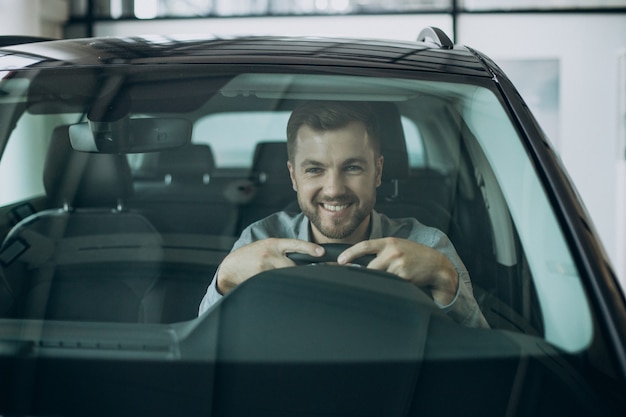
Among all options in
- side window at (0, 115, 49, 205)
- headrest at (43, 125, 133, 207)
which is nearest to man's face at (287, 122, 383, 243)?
headrest at (43, 125, 133, 207)

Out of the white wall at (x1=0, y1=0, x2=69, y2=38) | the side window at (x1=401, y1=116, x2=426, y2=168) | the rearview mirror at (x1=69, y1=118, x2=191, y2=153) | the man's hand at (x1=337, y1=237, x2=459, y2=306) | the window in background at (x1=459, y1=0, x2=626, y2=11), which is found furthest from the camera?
the window in background at (x1=459, y1=0, x2=626, y2=11)

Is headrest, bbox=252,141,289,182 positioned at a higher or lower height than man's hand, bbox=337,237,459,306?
higher

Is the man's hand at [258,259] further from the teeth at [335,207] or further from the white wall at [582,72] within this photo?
the white wall at [582,72]

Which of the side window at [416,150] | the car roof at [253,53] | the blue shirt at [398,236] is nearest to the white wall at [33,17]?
the side window at [416,150]

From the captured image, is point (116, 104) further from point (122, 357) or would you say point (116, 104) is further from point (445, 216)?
point (445, 216)

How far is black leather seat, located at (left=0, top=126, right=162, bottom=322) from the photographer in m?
1.32

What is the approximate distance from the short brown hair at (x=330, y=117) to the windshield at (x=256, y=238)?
0.02 m

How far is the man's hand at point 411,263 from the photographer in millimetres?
1198

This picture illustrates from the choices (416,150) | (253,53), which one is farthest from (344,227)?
(416,150)

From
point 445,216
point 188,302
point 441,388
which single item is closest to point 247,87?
point 188,302

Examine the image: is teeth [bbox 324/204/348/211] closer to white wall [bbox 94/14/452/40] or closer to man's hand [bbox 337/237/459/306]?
man's hand [bbox 337/237/459/306]

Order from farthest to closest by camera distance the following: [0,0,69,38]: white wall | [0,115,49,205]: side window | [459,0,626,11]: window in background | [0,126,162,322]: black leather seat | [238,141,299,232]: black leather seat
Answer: [459,0,626,11]: window in background → [0,0,69,38]: white wall → [0,115,49,205]: side window → [238,141,299,232]: black leather seat → [0,126,162,322]: black leather seat

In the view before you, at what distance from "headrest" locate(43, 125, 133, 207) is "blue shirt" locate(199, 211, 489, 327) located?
37 centimetres

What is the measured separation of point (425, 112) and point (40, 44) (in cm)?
101
